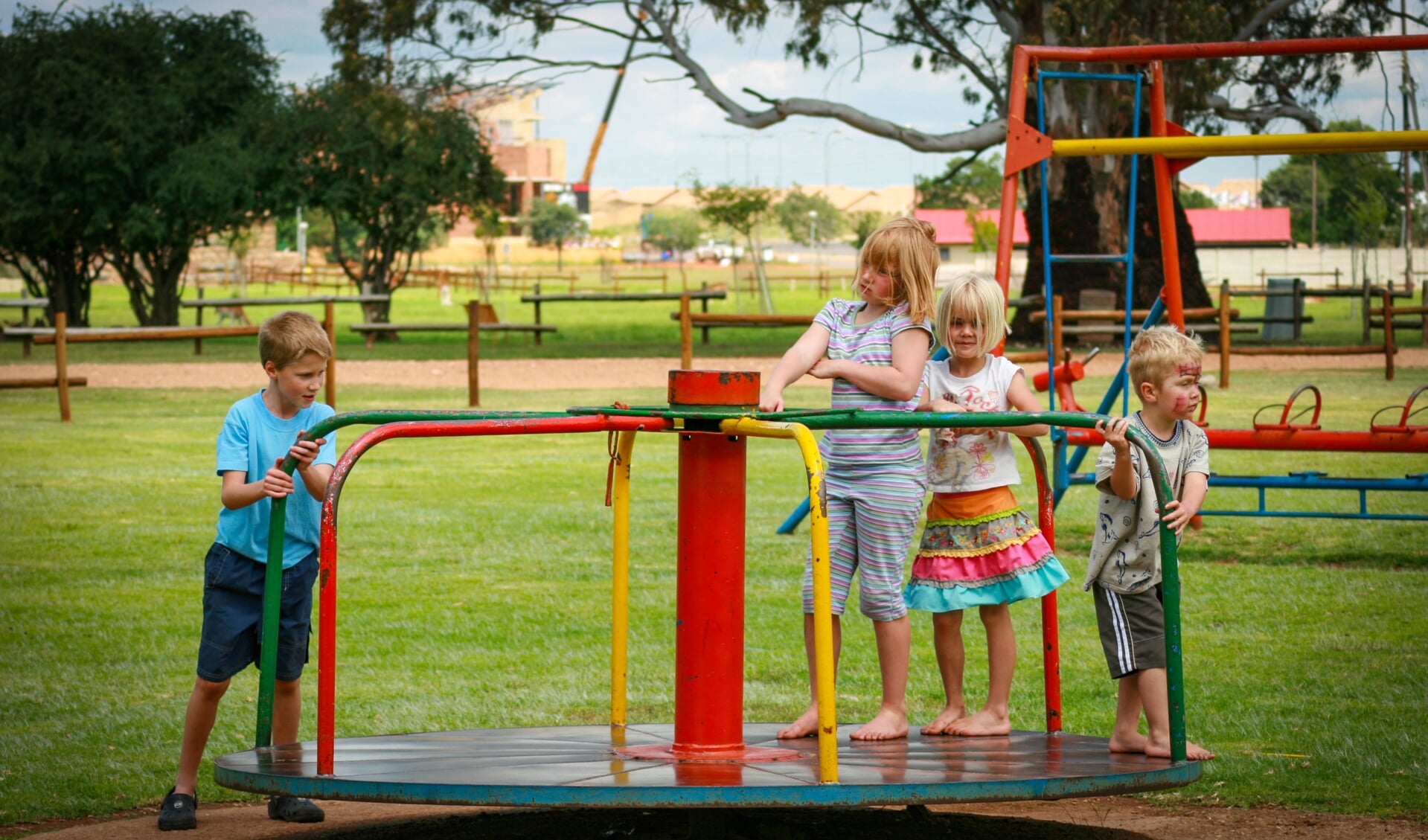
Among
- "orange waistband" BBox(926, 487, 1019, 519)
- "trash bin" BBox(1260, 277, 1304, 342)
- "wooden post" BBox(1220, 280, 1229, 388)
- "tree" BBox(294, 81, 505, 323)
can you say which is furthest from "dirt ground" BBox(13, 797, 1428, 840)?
"tree" BBox(294, 81, 505, 323)

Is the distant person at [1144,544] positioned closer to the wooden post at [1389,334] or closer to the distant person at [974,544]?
the distant person at [974,544]

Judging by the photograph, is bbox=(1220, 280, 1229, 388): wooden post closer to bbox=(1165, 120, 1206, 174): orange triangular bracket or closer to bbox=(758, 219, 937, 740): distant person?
bbox=(1165, 120, 1206, 174): orange triangular bracket

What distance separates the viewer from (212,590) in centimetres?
414

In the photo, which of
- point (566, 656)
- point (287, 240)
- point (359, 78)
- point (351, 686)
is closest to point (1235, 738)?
point (566, 656)

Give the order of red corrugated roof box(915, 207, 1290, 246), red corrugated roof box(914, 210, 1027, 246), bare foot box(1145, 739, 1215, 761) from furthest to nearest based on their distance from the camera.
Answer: red corrugated roof box(914, 210, 1027, 246) < red corrugated roof box(915, 207, 1290, 246) < bare foot box(1145, 739, 1215, 761)

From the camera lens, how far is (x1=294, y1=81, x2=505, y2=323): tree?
2964cm

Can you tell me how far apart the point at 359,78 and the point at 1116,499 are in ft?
84.3

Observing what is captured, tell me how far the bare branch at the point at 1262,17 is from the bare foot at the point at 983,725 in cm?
2210

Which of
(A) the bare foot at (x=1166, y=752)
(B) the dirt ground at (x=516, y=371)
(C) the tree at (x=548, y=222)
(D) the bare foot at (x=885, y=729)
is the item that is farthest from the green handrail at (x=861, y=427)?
(C) the tree at (x=548, y=222)

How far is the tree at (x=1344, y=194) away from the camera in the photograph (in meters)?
38.4

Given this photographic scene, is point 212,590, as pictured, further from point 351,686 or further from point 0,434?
point 0,434

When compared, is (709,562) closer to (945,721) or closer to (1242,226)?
(945,721)

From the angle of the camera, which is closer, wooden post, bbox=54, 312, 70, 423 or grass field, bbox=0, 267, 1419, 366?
wooden post, bbox=54, 312, 70, 423

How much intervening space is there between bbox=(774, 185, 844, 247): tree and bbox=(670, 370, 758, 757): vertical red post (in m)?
74.7
